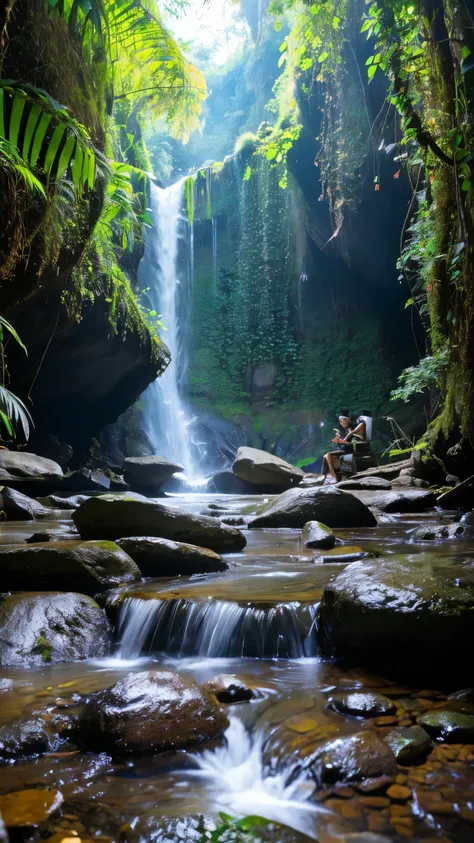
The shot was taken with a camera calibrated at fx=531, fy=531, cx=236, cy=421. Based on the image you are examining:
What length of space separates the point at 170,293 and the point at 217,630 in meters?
21.2

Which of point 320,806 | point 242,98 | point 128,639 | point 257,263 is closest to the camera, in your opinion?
point 320,806

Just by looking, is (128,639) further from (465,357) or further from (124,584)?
(465,357)

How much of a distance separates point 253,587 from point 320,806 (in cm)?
217

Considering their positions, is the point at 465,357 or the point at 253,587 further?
the point at 465,357

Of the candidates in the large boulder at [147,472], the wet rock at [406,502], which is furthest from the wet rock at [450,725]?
the large boulder at [147,472]

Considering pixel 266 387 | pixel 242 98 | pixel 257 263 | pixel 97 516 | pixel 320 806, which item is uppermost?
pixel 242 98

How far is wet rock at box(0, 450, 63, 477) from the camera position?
982 cm

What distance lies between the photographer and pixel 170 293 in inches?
909

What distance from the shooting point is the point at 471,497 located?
27.2 feet

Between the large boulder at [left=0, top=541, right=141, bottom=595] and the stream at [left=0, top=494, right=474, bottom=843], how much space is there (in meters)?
0.29

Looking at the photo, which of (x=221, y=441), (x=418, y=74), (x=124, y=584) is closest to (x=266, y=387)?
(x=221, y=441)

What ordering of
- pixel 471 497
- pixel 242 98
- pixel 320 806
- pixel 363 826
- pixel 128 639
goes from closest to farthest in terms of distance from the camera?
pixel 363 826, pixel 320 806, pixel 128 639, pixel 471 497, pixel 242 98

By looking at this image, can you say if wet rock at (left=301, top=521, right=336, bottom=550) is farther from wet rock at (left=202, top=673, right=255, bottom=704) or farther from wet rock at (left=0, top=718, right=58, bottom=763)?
wet rock at (left=0, top=718, right=58, bottom=763)

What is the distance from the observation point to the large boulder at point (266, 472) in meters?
13.4
